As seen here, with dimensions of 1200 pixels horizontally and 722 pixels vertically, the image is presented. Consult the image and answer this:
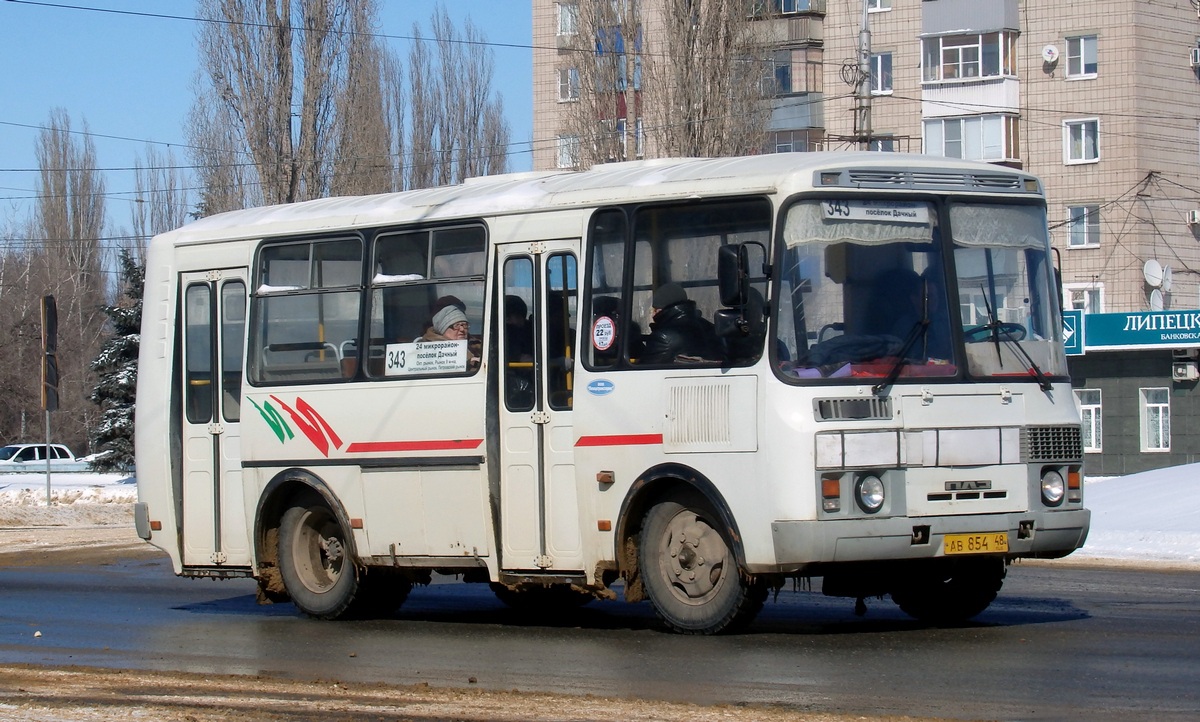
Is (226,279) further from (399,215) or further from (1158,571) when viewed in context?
(1158,571)

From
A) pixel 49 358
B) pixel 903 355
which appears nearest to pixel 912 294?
pixel 903 355

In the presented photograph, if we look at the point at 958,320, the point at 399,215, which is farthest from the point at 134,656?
the point at 958,320

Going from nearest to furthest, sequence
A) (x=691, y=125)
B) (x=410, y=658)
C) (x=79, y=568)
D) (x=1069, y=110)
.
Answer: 1. (x=410, y=658)
2. (x=79, y=568)
3. (x=691, y=125)
4. (x=1069, y=110)

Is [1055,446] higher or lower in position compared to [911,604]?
higher

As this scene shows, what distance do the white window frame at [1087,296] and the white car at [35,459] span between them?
30.5 metres

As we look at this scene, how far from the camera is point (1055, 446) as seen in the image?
1088 cm

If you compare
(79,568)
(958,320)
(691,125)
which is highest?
(691,125)

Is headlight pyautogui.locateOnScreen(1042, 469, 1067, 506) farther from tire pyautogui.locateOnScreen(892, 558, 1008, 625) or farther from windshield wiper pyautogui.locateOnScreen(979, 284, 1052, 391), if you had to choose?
tire pyautogui.locateOnScreen(892, 558, 1008, 625)

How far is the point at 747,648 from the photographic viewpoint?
1028 cm

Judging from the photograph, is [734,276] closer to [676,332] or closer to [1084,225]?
[676,332]

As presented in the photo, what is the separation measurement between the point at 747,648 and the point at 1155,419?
121 ft

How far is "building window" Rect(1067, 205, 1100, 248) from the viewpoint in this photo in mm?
51531

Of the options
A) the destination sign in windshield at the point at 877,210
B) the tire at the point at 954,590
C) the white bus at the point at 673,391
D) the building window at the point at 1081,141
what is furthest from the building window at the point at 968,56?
the destination sign in windshield at the point at 877,210

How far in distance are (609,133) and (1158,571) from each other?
28345 mm
